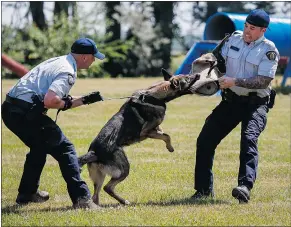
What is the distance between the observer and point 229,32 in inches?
779

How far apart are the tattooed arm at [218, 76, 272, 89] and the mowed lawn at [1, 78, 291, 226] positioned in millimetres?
1191

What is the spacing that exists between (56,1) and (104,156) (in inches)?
1129

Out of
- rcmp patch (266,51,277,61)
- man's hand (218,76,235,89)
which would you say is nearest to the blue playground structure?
rcmp patch (266,51,277,61)

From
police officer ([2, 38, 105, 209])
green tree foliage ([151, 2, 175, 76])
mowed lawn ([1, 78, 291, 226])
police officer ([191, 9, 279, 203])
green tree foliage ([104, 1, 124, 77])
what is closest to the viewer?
mowed lawn ([1, 78, 291, 226])

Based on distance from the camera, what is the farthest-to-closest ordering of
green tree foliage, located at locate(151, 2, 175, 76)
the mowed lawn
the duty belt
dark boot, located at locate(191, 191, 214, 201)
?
green tree foliage, located at locate(151, 2, 175, 76) < dark boot, located at locate(191, 191, 214, 201) < the duty belt < the mowed lawn

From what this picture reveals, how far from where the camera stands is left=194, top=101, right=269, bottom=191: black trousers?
21.3 ft

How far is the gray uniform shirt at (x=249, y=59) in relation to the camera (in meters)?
6.49

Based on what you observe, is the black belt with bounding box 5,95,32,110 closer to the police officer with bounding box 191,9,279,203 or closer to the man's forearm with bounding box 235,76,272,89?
the police officer with bounding box 191,9,279,203

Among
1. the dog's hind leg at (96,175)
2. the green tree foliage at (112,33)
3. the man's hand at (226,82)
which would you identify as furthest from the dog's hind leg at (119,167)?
the green tree foliage at (112,33)

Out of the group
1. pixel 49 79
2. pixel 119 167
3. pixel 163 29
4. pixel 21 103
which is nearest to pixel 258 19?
pixel 119 167

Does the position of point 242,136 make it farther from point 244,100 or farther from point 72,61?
point 72,61

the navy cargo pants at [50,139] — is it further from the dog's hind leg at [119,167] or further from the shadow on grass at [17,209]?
the dog's hind leg at [119,167]

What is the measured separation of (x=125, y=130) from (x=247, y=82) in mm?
1313

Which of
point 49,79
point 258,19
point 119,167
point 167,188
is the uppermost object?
point 258,19
